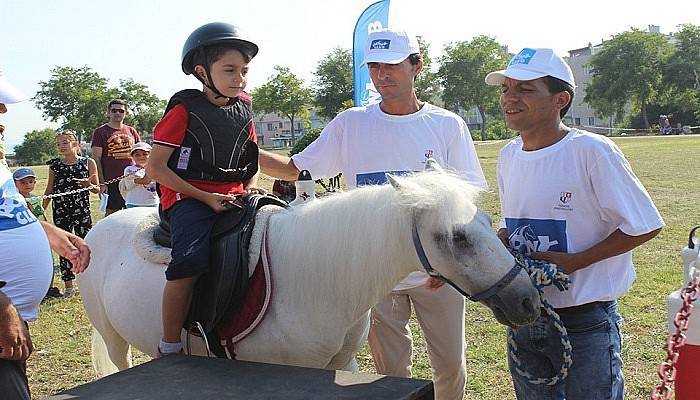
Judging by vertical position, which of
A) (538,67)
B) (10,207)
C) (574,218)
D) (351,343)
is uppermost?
(538,67)

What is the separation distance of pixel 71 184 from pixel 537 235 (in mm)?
7371

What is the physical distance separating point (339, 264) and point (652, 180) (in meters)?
15.7

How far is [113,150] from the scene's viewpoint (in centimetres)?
845

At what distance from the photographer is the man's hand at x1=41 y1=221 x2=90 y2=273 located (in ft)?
9.12

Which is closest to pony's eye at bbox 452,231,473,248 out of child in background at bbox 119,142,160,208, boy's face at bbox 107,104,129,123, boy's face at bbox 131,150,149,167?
child in background at bbox 119,142,160,208

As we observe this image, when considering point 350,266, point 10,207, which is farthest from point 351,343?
point 10,207

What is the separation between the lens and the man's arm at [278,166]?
12.2ft

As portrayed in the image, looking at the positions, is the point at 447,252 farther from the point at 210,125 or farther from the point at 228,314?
the point at 210,125

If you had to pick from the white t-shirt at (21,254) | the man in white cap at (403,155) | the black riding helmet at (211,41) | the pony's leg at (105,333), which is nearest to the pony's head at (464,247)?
the man in white cap at (403,155)

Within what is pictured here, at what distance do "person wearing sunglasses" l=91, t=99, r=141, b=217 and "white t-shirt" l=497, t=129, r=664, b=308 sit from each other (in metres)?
6.98

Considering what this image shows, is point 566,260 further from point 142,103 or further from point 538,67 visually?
point 142,103

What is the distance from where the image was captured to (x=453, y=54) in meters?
71.1

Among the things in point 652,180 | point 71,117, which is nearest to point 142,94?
point 71,117

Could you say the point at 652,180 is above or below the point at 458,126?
below
